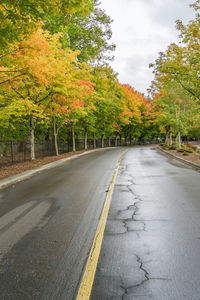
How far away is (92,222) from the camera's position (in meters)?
5.35

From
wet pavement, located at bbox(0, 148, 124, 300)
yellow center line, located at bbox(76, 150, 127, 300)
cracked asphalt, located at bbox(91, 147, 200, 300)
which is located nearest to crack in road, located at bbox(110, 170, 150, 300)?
cracked asphalt, located at bbox(91, 147, 200, 300)

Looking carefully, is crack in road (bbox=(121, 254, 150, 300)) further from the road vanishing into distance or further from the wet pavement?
the wet pavement

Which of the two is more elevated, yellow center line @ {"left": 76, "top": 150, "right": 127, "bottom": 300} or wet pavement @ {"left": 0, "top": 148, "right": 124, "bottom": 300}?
yellow center line @ {"left": 76, "top": 150, "right": 127, "bottom": 300}

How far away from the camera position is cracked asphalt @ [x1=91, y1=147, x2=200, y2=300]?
297 cm

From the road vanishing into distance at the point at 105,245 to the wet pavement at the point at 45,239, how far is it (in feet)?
0.04

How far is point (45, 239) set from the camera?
452cm

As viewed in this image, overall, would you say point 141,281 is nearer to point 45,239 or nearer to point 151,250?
point 151,250

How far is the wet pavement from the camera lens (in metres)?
3.11

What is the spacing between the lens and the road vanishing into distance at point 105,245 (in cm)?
303

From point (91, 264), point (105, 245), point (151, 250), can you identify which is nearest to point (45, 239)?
point (105, 245)

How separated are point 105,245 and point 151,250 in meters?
0.77

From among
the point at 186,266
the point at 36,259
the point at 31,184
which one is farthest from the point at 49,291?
the point at 31,184

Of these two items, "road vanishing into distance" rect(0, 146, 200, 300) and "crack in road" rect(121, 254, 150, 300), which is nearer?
"crack in road" rect(121, 254, 150, 300)

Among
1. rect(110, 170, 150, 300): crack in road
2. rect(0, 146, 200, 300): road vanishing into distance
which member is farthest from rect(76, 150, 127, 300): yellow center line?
rect(110, 170, 150, 300): crack in road
